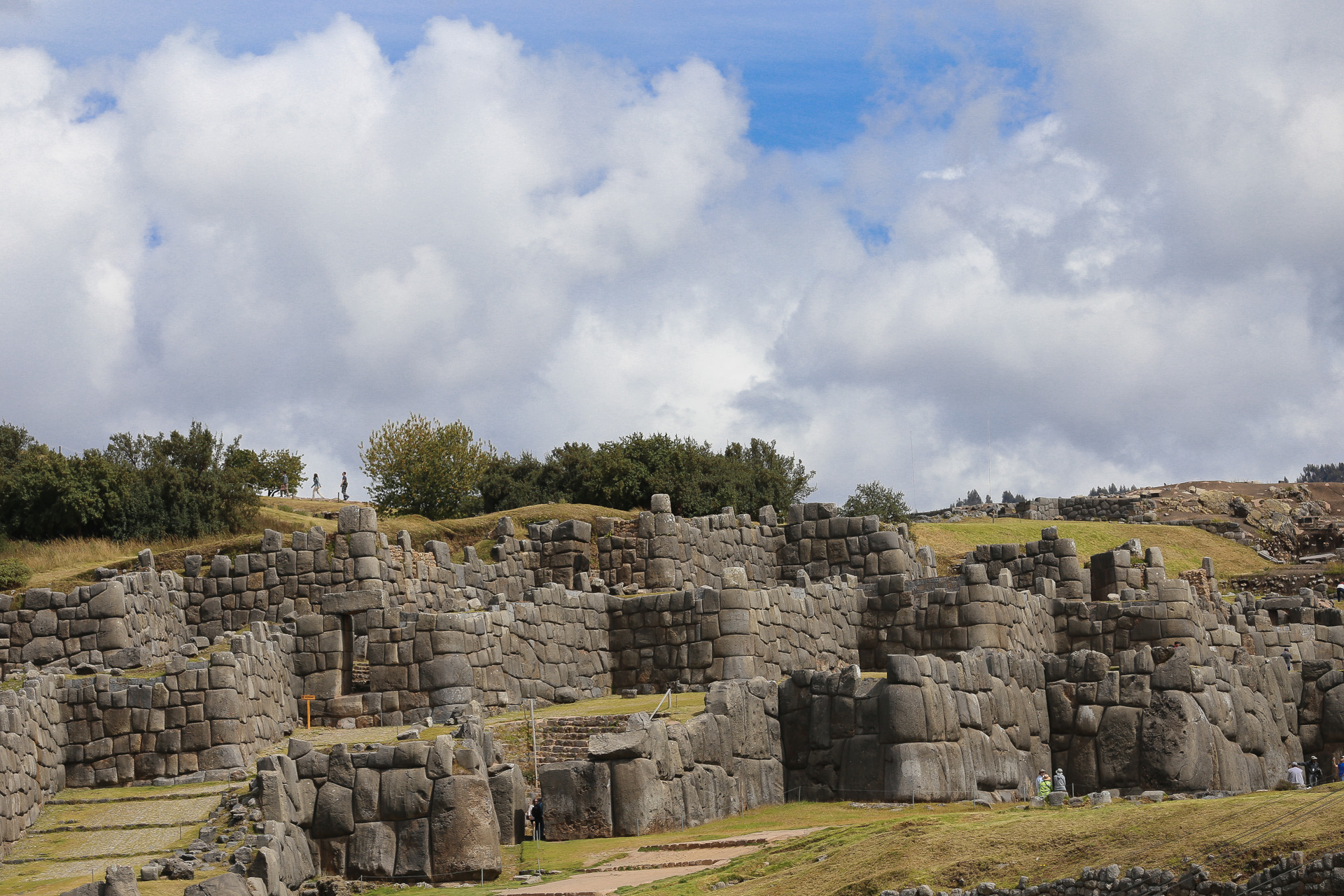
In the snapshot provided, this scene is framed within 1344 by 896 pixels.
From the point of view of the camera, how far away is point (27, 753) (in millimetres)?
24125

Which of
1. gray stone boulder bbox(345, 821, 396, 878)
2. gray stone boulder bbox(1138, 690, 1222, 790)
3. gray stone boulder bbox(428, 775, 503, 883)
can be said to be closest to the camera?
gray stone boulder bbox(428, 775, 503, 883)

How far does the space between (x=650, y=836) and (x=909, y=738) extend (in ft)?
17.7

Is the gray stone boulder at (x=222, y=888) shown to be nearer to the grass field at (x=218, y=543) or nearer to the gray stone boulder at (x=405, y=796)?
the gray stone boulder at (x=405, y=796)

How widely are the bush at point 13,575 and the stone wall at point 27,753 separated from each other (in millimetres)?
9063

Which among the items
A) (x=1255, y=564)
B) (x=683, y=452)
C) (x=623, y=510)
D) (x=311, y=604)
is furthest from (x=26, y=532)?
(x=1255, y=564)

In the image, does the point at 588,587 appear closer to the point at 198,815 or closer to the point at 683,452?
the point at 198,815

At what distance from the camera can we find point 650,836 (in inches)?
984

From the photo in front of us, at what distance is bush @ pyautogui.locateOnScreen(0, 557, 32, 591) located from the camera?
35.7m

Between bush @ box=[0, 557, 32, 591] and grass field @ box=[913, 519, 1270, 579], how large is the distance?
29.3 metres

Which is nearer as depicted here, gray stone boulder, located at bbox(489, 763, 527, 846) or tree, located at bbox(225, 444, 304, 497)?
gray stone boulder, located at bbox(489, 763, 527, 846)

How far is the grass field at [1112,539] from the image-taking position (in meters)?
→ 57.3

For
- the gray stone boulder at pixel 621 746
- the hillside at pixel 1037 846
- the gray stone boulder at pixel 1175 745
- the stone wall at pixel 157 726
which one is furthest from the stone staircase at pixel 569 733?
the gray stone boulder at pixel 1175 745

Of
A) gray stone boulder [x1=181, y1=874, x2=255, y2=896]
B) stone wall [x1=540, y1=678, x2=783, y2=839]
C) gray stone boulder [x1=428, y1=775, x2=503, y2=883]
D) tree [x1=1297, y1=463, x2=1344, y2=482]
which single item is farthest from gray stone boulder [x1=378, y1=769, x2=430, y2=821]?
tree [x1=1297, y1=463, x2=1344, y2=482]

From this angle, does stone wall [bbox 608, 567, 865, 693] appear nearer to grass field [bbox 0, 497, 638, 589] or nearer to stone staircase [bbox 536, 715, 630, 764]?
stone staircase [bbox 536, 715, 630, 764]
